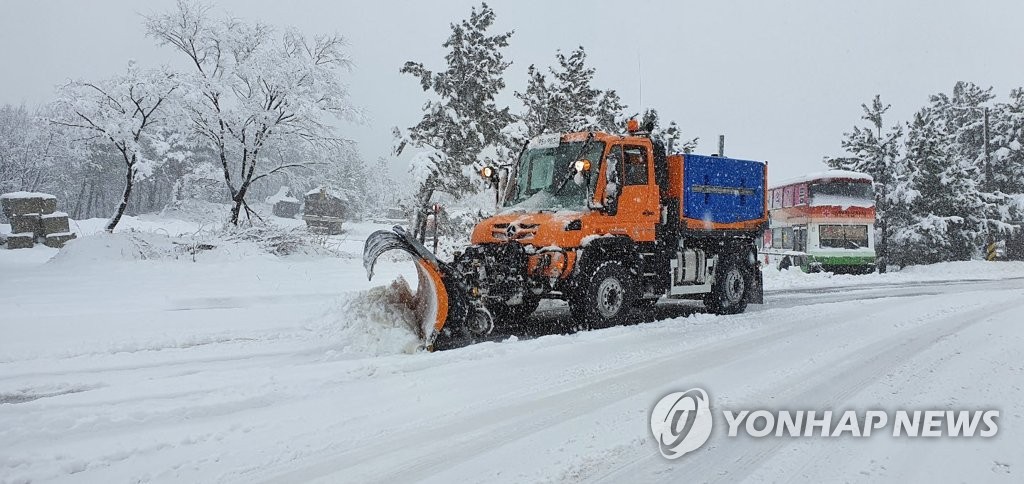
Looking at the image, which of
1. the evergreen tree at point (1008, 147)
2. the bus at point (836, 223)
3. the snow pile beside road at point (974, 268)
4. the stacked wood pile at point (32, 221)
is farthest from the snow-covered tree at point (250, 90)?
the evergreen tree at point (1008, 147)

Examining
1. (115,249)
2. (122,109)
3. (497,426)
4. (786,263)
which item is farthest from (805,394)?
(122,109)

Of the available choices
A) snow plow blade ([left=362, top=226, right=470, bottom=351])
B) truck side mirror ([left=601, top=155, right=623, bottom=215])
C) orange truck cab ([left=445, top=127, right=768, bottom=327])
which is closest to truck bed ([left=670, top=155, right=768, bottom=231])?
orange truck cab ([left=445, top=127, right=768, bottom=327])

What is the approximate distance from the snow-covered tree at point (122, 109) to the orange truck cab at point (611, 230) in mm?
18826

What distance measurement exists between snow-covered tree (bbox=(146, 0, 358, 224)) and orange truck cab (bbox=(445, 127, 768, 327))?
49.2 feet

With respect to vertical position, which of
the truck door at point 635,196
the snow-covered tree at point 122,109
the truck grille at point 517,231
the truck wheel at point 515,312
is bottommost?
the truck wheel at point 515,312

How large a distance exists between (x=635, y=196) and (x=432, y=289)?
137 inches

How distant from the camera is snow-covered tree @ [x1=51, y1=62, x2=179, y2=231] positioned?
21.8 metres

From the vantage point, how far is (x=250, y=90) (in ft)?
70.6

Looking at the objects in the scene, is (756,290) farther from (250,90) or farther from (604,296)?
(250,90)

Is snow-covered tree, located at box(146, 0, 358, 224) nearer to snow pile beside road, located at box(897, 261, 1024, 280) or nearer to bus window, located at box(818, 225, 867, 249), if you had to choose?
bus window, located at box(818, 225, 867, 249)

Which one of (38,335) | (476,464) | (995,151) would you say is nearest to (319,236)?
(38,335)

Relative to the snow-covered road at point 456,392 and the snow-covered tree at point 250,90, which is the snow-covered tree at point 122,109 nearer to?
the snow-covered tree at point 250,90

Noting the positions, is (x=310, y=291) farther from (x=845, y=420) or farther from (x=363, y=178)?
(x=363, y=178)

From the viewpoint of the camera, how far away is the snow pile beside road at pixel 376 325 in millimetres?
6301
